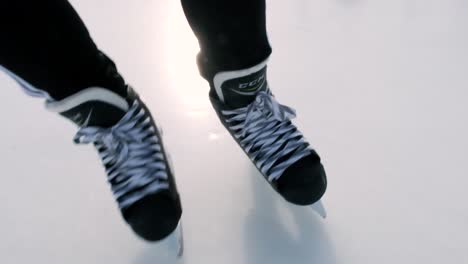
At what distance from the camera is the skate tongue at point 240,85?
506mm

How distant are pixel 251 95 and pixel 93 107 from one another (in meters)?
0.19

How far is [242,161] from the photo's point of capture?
646mm

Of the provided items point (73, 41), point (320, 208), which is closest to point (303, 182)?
point (320, 208)

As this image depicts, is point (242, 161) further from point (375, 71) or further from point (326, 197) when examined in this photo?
point (375, 71)

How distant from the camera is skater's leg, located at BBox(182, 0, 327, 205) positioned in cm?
46

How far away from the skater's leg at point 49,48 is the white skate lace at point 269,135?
182mm

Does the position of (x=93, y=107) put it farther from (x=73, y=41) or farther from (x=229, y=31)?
(x=229, y=31)

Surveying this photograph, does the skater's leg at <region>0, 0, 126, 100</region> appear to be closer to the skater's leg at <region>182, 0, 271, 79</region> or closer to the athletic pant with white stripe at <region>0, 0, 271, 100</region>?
the athletic pant with white stripe at <region>0, 0, 271, 100</region>

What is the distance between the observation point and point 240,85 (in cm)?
52

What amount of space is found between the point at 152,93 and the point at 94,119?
0.26m

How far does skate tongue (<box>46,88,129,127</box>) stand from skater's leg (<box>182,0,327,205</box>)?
0.39ft

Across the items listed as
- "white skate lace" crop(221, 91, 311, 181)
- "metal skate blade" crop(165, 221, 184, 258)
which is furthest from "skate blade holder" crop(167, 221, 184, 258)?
"white skate lace" crop(221, 91, 311, 181)

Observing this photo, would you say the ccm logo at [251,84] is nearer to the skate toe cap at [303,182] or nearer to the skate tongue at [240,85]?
the skate tongue at [240,85]

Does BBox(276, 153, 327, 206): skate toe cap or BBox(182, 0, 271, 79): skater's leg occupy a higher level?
BBox(182, 0, 271, 79): skater's leg
